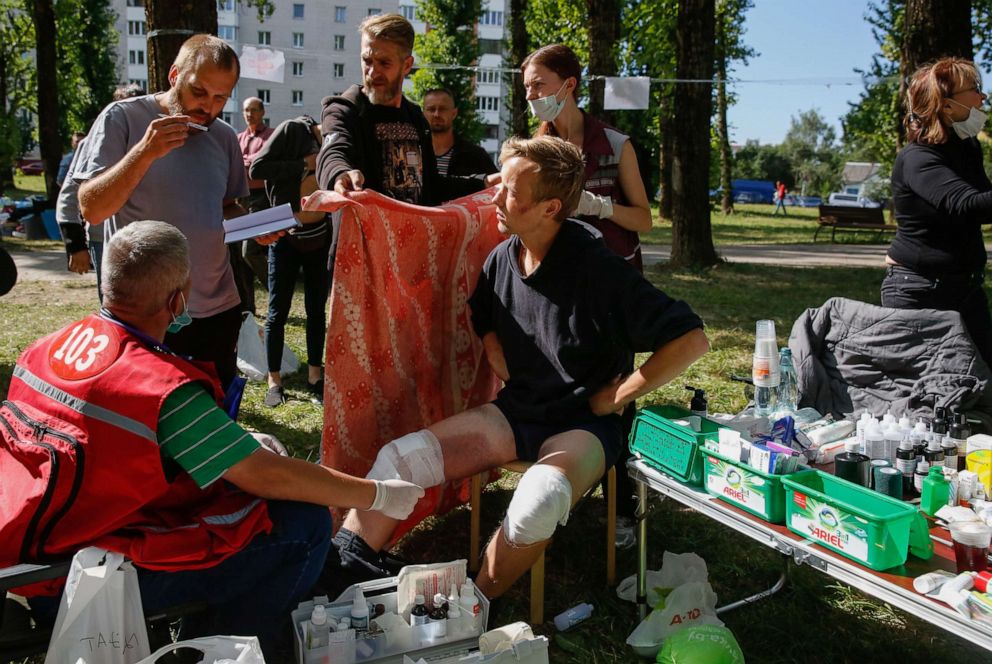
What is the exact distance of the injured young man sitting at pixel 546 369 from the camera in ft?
8.36

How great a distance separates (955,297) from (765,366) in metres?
1.02

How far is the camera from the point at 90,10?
1468 inches

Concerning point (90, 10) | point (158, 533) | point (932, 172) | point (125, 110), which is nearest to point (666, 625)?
point (158, 533)

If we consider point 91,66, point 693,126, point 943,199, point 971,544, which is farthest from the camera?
point 91,66

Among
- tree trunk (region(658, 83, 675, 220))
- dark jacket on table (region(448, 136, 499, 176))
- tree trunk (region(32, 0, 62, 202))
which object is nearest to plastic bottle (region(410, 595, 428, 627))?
dark jacket on table (region(448, 136, 499, 176))

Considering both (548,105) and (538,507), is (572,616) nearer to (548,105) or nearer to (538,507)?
(538,507)

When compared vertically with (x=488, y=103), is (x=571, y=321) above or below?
below

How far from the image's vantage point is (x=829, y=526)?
205 cm

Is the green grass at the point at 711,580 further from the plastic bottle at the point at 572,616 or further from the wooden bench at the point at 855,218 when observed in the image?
the wooden bench at the point at 855,218

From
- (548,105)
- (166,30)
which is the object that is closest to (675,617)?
(548,105)

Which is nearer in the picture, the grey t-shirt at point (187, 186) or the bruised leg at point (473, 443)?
the bruised leg at point (473, 443)

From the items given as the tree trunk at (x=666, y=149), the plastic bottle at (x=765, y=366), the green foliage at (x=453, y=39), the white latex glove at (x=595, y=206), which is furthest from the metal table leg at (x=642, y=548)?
the green foliage at (x=453, y=39)

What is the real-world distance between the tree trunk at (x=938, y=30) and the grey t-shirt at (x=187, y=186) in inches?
216

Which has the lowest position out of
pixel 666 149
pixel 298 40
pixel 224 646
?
pixel 224 646
